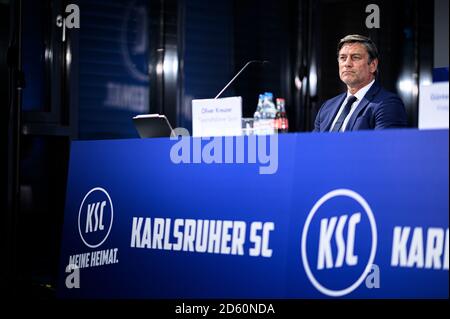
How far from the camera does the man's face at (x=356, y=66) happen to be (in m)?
4.20

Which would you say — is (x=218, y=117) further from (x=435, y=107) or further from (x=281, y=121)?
(x=435, y=107)

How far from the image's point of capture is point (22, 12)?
553cm

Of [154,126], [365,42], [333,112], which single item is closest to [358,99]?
[333,112]

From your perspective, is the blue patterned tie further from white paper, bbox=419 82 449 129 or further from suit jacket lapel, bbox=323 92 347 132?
white paper, bbox=419 82 449 129

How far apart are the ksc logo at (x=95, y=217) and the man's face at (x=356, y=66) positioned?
1402 millimetres

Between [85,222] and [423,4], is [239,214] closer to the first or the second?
[85,222]

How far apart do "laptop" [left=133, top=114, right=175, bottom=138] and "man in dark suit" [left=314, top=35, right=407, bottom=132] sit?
842 millimetres

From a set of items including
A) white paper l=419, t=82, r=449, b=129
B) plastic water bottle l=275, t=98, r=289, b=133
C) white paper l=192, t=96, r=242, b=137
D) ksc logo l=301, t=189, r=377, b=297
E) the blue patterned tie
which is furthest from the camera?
the blue patterned tie

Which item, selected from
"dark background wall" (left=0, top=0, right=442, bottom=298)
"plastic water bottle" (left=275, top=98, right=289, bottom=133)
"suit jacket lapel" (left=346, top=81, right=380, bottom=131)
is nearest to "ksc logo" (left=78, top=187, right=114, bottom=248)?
"plastic water bottle" (left=275, top=98, right=289, bottom=133)

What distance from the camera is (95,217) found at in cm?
421

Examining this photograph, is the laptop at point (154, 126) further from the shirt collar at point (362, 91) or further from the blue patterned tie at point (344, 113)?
the shirt collar at point (362, 91)

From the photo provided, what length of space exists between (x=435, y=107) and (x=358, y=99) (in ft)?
4.17

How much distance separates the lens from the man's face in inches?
165

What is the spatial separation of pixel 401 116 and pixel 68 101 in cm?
264
